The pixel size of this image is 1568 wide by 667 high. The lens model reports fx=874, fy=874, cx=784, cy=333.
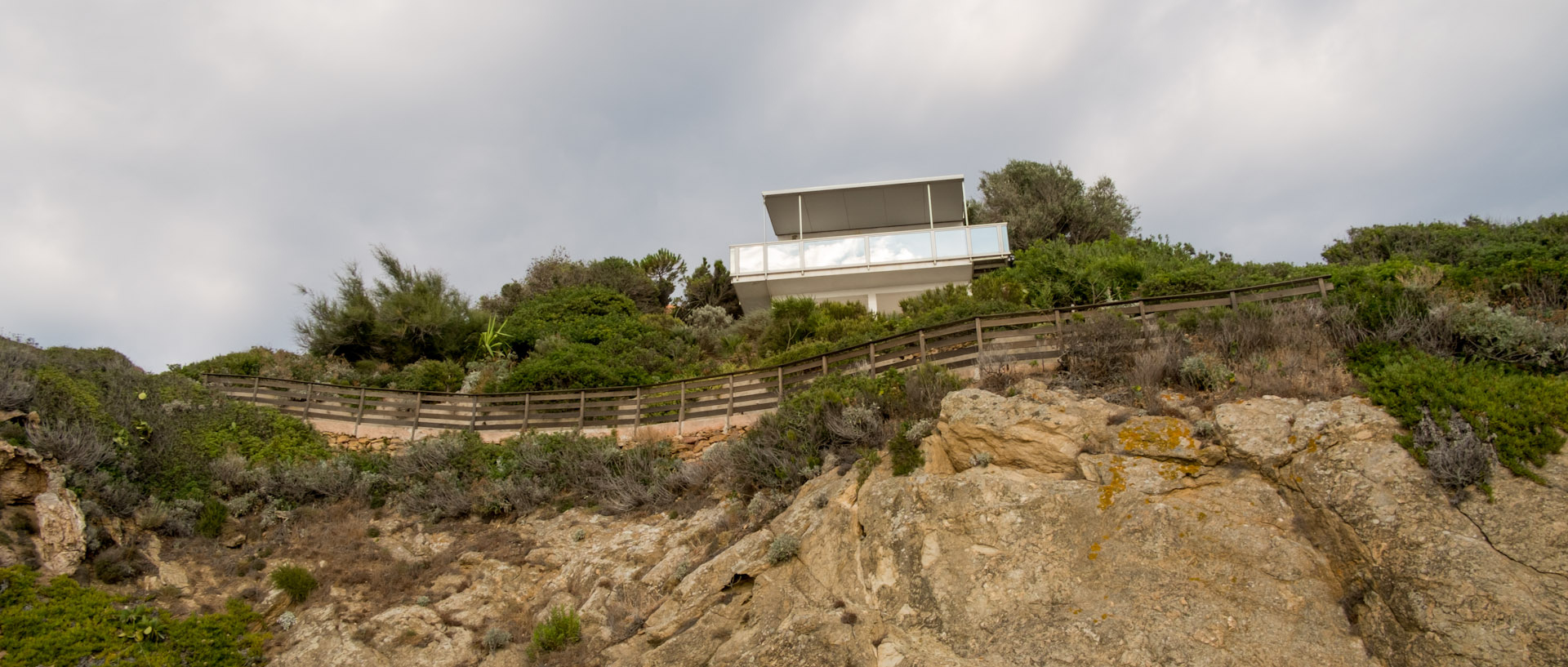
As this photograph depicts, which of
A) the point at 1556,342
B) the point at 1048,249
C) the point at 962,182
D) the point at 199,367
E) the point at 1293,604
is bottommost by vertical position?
the point at 1293,604

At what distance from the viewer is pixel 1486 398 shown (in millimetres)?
8391

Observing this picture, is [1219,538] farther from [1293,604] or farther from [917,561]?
[917,561]

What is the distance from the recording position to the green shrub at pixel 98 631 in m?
9.95

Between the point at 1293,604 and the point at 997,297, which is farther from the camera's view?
the point at 997,297

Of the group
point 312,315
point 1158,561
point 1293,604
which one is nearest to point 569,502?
point 1158,561

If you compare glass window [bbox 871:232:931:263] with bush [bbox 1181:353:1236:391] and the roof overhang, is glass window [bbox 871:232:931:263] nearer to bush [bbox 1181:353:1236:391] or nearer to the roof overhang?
the roof overhang

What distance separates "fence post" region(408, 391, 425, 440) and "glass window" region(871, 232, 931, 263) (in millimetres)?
11819

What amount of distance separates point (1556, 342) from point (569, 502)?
42.1ft

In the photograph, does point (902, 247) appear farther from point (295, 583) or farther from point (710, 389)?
point (295, 583)

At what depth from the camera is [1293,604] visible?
757 centimetres

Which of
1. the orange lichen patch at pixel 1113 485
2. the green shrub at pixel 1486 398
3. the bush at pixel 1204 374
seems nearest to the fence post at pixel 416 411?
the orange lichen patch at pixel 1113 485

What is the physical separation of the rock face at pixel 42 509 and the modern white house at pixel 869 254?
15457 millimetres

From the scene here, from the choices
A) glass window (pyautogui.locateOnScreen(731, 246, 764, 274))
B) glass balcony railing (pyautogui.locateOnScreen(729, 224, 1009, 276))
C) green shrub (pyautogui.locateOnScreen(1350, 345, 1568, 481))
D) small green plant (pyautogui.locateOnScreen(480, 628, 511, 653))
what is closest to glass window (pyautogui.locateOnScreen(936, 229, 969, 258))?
glass balcony railing (pyautogui.locateOnScreen(729, 224, 1009, 276))

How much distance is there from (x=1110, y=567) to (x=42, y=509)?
1346cm
